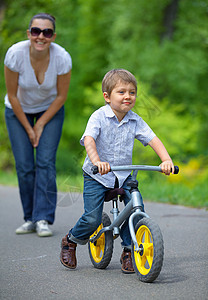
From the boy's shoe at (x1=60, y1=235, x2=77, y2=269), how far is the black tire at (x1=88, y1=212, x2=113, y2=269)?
0.15 metres

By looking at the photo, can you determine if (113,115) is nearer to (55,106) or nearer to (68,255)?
(68,255)

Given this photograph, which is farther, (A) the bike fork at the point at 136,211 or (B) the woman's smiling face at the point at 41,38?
(B) the woman's smiling face at the point at 41,38

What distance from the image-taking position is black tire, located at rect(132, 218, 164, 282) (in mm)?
3262

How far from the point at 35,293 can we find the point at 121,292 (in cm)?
54

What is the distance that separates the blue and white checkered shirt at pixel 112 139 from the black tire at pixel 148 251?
1.33ft

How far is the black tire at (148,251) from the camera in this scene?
3.26 metres

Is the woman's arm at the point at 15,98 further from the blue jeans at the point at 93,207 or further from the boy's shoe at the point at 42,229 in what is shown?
the blue jeans at the point at 93,207

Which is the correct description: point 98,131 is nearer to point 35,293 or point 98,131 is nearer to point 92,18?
point 35,293

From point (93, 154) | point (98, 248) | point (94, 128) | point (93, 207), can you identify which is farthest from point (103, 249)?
point (94, 128)

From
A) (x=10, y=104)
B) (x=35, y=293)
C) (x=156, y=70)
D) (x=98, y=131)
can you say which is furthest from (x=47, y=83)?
(x=156, y=70)

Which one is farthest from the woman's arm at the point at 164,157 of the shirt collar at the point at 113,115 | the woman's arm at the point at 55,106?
the woman's arm at the point at 55,106

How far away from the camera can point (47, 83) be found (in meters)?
5.32

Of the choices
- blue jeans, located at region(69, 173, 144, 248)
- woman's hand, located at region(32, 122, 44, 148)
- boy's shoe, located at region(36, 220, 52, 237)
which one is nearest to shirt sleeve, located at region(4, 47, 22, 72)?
woman's hand, located at region(32, 122, 44, 148)

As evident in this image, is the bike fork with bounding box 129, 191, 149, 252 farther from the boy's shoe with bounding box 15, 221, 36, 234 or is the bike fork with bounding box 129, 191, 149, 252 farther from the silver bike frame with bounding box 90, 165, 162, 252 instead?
the boy's shoe with bounding box 15, 221, 36, 234
